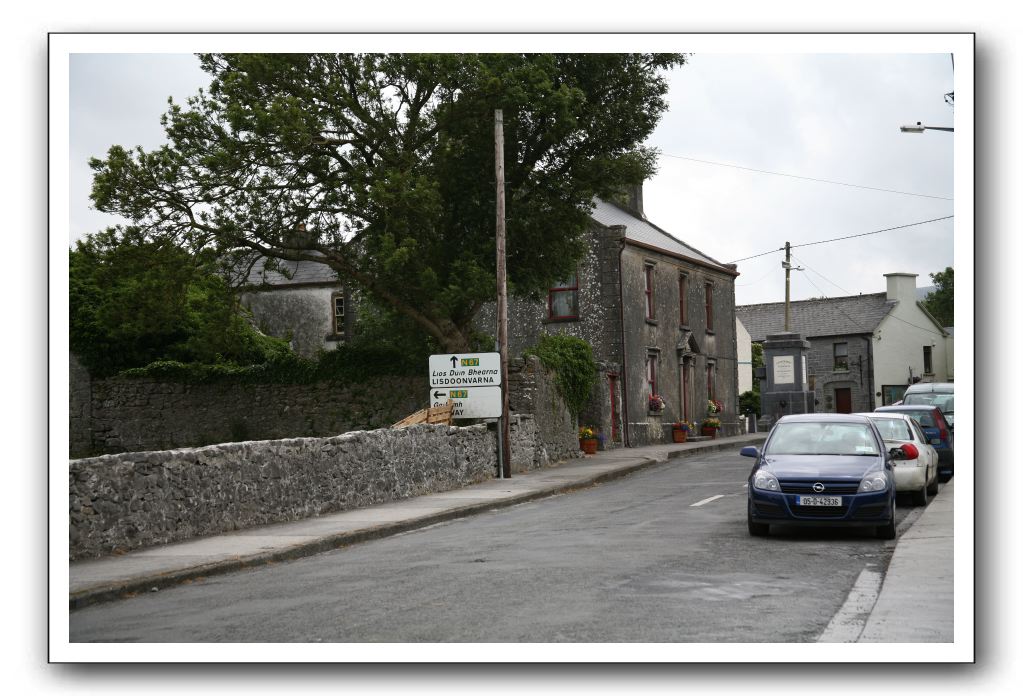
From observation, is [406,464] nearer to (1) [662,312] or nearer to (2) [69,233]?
(2) [69,233]

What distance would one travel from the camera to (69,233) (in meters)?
7.99

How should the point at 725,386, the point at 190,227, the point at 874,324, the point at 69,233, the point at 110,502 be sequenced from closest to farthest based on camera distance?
the point at 69,233 → the point at 110,502 → the point at 190,227 → the point at 725,386 → the point at 874,324

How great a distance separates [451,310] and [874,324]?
43.6m

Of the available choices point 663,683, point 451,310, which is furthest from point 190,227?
point 663,683

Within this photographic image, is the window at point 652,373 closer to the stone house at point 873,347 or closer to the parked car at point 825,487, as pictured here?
the parked car at point 825,487

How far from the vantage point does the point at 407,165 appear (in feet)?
77.9

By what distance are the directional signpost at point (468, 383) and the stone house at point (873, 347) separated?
42358 mm

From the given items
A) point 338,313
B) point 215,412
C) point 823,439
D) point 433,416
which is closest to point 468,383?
point 433,416

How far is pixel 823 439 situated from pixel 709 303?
3118 cm

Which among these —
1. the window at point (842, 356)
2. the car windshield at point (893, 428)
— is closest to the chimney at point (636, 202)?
the window at point (842, 356)

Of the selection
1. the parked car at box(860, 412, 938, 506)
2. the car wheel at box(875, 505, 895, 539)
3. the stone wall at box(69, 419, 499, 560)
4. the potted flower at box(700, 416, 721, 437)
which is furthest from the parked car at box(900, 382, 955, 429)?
the car wheel at box(875, 505, 895, 539)

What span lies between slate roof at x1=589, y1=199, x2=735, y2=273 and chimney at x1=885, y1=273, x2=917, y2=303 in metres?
21.2

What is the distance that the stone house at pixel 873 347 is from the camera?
6328 centimetres

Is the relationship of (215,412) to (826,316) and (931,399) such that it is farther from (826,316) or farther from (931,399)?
(826,316)
